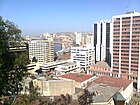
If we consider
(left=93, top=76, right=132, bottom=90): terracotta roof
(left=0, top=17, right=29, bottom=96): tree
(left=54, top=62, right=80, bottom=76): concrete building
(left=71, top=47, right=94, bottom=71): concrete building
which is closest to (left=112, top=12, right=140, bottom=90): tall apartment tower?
(left=93, top=76, right=132, bottom=90): terracotta roof

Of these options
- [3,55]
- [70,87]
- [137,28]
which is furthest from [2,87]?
[137,28]

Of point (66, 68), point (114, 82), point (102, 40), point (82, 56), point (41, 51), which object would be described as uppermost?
point (102, 40)

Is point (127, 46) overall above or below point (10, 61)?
below

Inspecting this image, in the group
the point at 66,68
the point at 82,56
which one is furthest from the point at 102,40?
the point at 66,68

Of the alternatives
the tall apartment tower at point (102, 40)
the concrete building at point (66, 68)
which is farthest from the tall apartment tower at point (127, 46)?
the tall apartment tower at point (102, 40)

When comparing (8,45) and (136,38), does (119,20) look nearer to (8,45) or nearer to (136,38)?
(136,38)

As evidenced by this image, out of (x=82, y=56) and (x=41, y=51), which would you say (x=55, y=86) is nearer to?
(x=82, y=56)

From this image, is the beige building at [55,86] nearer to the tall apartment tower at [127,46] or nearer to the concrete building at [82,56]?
the tall apartment tower at [127,46]
